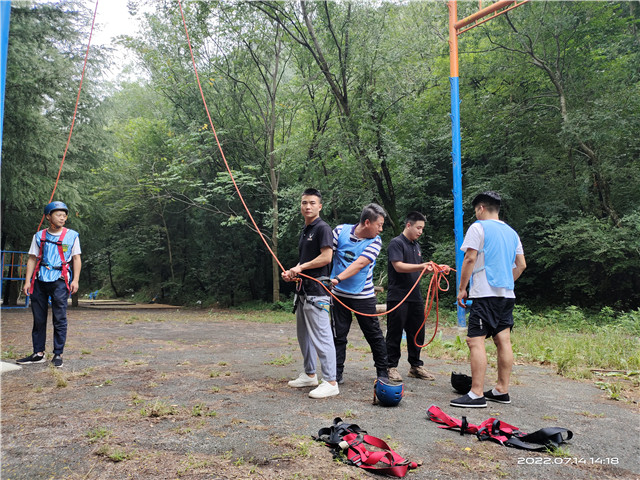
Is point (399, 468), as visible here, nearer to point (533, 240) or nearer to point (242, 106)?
point (533, 240)

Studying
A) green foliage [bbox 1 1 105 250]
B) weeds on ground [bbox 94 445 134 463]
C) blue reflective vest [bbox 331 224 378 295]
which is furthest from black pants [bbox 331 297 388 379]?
green foliage [bbox 1 1 105 250]

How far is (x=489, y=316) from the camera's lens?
4.14 meters

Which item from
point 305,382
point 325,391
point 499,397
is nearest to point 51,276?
point 305,382

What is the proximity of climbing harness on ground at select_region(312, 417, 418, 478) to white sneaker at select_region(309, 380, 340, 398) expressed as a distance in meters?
1.01

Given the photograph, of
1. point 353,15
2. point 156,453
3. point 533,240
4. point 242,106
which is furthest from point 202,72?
point 156,453

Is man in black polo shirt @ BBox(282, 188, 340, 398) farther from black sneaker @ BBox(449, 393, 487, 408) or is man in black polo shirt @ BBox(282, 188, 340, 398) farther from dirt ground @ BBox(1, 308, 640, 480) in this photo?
black sneaker @ BBox(449, 393, 487, 408)

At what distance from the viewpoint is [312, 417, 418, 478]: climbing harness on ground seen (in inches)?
104

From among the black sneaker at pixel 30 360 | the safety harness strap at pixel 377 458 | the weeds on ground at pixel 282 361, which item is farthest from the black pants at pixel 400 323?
the black sneaker at pixel 30 360

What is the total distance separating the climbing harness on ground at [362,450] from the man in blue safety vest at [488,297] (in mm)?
1476

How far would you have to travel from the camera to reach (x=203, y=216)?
76.4 feet

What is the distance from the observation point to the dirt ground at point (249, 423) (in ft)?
8.78

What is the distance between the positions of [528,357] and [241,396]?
4.79 meters

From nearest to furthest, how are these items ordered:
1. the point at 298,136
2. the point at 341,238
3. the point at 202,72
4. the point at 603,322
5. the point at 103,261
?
the point at 341,238 → the point at 603,322 → the point at 298,136 → the point at 202,72 → the point at 103,261

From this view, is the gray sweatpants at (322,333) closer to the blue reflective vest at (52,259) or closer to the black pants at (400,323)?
the black pants at (400,323)
